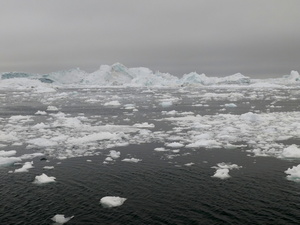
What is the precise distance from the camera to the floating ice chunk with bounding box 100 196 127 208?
9914 millimetres

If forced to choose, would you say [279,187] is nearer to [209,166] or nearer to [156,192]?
[209,166]

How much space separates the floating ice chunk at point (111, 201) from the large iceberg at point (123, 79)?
4117 inches

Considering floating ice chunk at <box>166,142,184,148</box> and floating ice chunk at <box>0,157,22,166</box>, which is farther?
floating ice chunk at <box>166,142,184,148</box>

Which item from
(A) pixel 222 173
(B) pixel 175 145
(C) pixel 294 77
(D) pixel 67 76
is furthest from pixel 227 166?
(D) pixel 67 76

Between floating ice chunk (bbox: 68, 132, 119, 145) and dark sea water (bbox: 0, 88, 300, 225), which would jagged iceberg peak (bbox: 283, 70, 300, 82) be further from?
dark sea water (bbox: 0, 88, 300, 225)

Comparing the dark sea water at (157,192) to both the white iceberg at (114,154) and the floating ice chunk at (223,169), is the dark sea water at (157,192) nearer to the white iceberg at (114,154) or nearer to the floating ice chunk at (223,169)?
the floating ice chunk at (223,169)

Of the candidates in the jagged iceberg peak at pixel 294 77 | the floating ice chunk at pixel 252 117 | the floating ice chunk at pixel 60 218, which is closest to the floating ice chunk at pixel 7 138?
the floating ice chunk at pixel 60 218

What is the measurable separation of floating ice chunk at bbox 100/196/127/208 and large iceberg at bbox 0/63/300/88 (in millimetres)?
104560

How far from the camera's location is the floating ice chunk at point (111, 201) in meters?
9.91

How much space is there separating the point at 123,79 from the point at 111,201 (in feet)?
447

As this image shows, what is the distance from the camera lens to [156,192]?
11.0 metres

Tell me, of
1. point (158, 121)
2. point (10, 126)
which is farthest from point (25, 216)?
point (158, 121)

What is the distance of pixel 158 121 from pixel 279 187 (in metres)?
16.6

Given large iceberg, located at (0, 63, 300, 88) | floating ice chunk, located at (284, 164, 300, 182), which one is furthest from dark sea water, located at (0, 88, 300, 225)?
large iceberg, located at (0, 63, 300, 88)
